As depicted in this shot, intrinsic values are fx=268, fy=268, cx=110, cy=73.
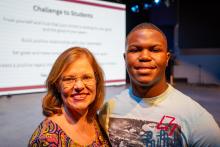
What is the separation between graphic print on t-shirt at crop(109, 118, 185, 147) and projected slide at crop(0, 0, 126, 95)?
330cm

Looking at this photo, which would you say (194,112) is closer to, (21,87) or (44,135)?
(44,135)

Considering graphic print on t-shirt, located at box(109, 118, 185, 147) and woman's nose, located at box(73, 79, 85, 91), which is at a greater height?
woman's nose, located at box(73, 79, 85, 91)

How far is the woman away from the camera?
3.41 ft

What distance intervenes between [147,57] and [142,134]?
299 mm

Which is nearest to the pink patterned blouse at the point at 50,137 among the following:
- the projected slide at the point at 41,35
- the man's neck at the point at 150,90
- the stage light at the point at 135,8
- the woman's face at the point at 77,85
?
the woman's face at the point at 77,85

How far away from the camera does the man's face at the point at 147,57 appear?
A: 1.03 meters

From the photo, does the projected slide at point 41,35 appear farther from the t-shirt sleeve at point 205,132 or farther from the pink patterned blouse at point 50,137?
the t-shirt sleeve at point 205,132

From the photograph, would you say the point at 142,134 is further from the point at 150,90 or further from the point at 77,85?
the point at 77,85

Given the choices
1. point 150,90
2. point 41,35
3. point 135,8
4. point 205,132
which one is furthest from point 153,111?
point 135,8

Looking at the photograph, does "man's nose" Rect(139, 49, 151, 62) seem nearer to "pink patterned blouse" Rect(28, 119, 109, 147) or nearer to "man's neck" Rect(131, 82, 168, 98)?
"man's neck" Rect(131, 82, 168, 98)

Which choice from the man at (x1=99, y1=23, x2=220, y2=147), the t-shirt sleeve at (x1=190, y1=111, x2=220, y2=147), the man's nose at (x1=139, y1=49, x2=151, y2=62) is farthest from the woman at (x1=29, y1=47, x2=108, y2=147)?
the t-shirt sleeve at (x1=190, y1=111, x2=220, y2=147)

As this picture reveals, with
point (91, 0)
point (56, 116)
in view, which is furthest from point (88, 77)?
point (91, 0)

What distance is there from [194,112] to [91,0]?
4108 millimetres

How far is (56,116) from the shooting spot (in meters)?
1.09
